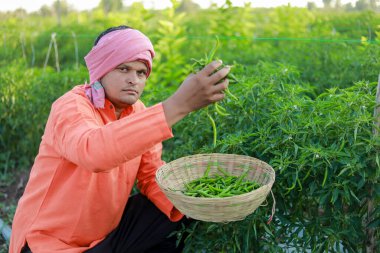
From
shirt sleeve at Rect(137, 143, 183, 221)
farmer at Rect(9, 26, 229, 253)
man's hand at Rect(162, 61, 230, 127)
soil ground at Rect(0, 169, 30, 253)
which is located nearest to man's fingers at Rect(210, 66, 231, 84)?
man's hand at Rect(162, 61, 230, 127)

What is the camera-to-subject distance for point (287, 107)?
2.41 metres

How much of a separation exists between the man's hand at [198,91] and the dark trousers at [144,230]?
42.6 inches

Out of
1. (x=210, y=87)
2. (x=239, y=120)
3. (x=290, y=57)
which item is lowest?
(x=290, y=57)

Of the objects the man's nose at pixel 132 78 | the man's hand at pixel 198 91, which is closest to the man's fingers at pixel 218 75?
the man's hand at pixel 198 91

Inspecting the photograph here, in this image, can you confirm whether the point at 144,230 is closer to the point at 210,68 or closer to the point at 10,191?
the point at 210,68

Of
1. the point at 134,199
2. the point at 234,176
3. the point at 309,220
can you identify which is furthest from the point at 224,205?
the point at 134,199

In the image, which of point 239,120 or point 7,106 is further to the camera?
point 7,106

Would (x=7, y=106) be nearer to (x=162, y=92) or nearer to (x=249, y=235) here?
(x=162, y=92)

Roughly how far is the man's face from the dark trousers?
755 mm

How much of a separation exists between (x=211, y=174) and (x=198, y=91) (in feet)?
2.17

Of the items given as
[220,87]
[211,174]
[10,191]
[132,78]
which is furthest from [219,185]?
[10,191]

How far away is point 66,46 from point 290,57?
4858 mm

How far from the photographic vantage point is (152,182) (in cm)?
293

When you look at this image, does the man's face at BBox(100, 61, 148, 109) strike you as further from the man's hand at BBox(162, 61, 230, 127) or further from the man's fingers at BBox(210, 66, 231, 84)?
the man's fingers at BBox(210, 66, 231, 84)
